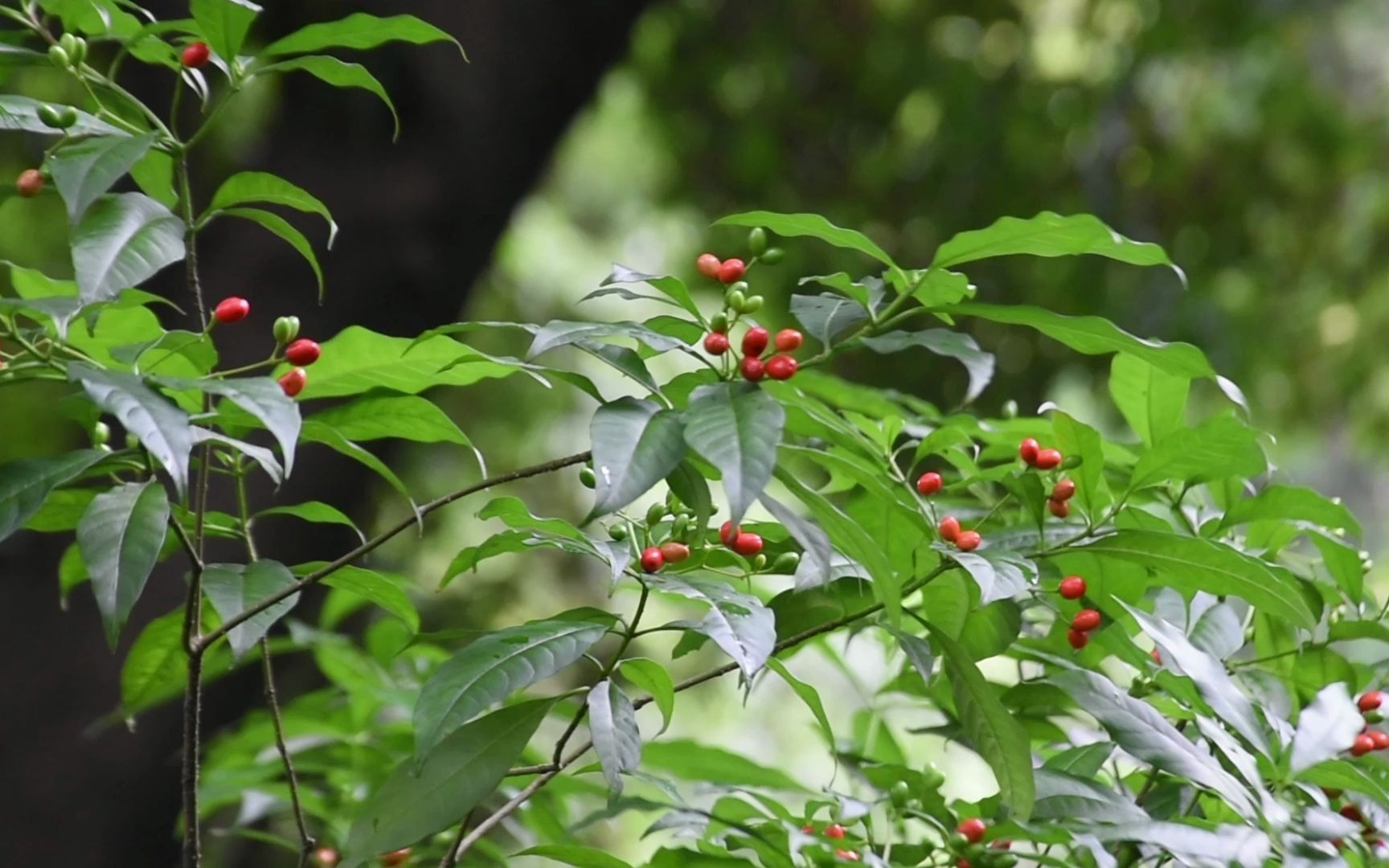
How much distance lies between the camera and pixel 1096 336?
680 millimetres

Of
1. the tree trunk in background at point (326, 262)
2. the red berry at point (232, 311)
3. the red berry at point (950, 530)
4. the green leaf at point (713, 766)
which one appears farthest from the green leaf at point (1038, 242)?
the tree trunk in background at point (326, 262)

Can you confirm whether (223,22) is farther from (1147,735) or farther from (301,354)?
(1147,735)

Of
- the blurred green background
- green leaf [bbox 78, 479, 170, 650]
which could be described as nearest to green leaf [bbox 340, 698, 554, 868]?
green leaf [bbox 78, 479, 170, 650]

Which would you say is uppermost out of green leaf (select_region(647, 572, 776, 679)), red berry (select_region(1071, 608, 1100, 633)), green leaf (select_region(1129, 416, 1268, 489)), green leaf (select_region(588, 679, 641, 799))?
green leaf (select_region(1129, 416, 1268, 489))

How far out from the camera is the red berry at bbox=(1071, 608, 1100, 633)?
75 cm

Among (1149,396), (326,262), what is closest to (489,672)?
(1149,396)

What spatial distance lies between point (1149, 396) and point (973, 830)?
1.03 feet

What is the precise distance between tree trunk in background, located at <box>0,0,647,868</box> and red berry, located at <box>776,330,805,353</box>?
46.6 inches

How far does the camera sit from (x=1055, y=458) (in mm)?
746

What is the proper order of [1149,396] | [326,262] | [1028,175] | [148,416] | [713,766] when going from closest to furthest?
[148,416] < [1149,396] < [713,766] < [326,262] < [1028,175]

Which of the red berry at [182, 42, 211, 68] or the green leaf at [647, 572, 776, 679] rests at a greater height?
the red berry at [182, 42, 211, 68]

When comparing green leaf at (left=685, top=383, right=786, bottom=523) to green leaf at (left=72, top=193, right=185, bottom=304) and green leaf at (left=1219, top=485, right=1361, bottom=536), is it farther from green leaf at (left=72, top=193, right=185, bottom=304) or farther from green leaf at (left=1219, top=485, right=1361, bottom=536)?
green leaf at (left=1219, top=485, right=1361, bottom=536)

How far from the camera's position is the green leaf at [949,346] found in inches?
27.7

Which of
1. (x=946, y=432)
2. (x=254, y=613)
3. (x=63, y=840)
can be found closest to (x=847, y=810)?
(x=946, y=432)
